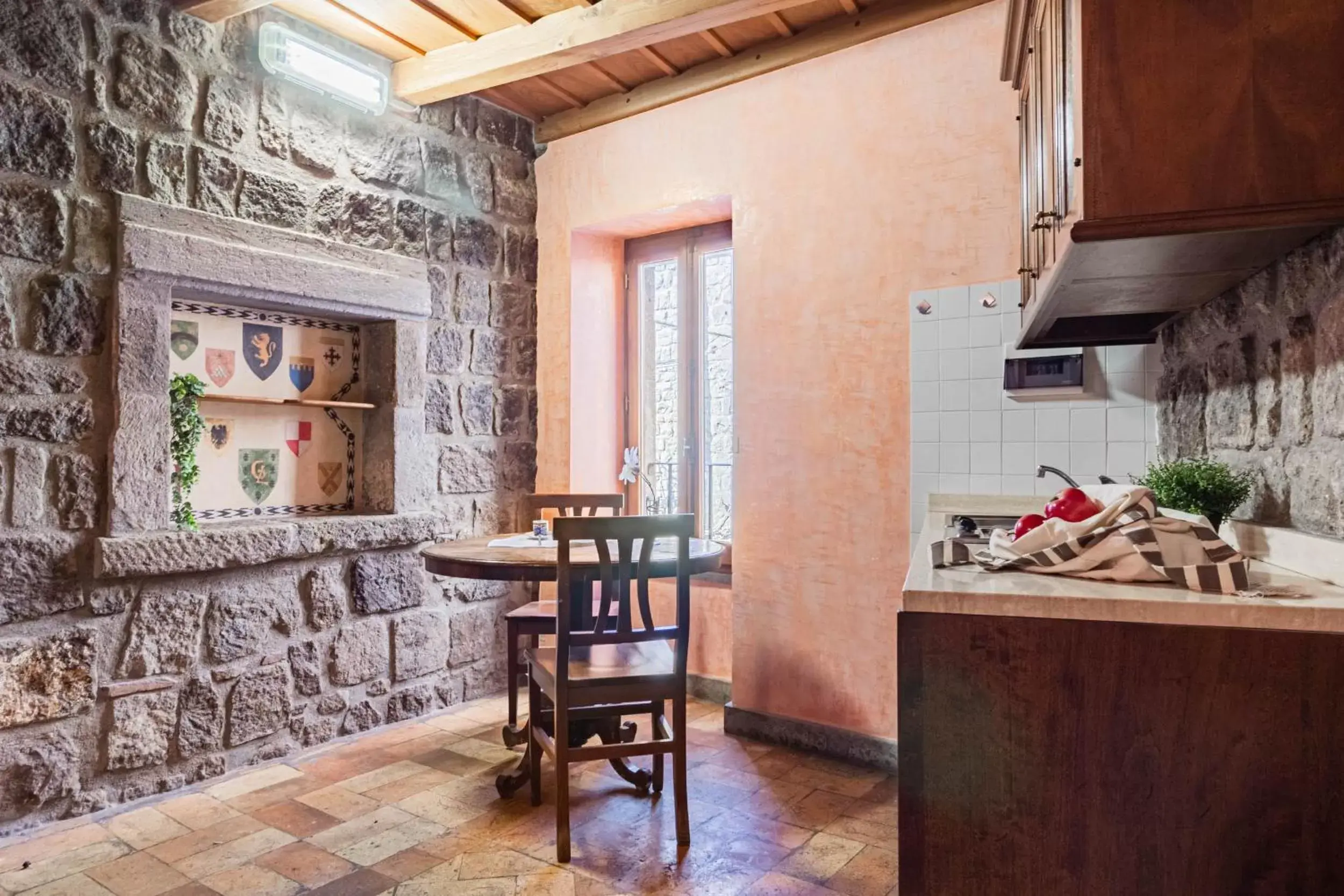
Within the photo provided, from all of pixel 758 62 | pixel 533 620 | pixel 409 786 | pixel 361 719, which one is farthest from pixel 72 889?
pixel 758 62

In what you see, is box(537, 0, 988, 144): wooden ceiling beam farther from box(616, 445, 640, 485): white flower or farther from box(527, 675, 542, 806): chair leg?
box(527, 675, 542, 806): chair leg

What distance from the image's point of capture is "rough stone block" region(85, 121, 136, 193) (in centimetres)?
263

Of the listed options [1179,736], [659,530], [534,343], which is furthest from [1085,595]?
[534,343]

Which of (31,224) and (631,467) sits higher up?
(31,224)

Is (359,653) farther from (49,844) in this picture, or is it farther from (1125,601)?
(1125,601)

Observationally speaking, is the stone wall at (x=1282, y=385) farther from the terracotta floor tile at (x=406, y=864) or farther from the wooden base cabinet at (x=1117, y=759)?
the terracotta floor tile at (x=406, y=864)

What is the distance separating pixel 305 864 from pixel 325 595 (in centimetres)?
118

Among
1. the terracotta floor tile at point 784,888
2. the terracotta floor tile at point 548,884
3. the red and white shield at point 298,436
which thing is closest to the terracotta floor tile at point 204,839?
the terracotta floor tile at point 548,884

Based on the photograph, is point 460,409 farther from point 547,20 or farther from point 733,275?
point 547,20

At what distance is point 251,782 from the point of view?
2.86m

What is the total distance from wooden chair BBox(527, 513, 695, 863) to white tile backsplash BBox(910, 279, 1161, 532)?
1039 mm

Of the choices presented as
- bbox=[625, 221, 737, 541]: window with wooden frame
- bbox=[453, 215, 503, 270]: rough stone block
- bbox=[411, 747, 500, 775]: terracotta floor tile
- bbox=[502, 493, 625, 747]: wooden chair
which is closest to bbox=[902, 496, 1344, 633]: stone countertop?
bbox=[502, 493, 625, 747]: wooden chair

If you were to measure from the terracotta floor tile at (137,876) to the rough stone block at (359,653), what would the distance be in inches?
39.5

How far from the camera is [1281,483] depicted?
5.14 feet
